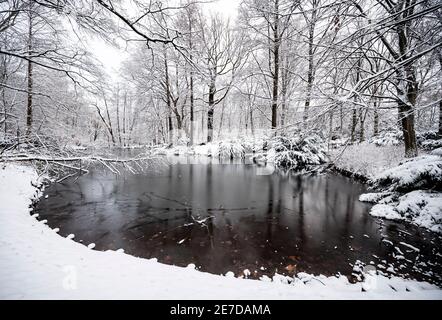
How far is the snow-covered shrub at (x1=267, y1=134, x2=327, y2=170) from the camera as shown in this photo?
11.1 metres

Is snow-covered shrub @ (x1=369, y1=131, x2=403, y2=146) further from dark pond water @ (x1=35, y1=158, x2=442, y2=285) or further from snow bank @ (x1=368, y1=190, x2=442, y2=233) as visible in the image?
snow bank @ (x1=368, y1=190, x2=442, y2=233)

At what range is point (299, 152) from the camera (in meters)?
11.3

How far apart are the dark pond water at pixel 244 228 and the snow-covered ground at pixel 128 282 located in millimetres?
388

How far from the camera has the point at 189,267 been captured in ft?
10.3

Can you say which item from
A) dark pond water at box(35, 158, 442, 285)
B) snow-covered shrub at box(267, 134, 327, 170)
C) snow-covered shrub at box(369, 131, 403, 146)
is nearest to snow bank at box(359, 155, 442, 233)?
dark pond water at box(35, 158, 442, 285)

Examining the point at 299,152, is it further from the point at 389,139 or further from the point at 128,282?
the point at 128,282

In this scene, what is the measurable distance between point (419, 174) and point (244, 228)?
4966mm

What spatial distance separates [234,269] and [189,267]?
77cm

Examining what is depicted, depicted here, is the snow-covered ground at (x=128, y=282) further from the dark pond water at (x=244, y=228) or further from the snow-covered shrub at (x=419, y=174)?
the snow-covered shrub at (x=419, y=174)

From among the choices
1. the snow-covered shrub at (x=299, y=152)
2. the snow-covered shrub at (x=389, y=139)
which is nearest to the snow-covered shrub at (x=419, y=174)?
the snow-covered shrub at (x=299, y=152)

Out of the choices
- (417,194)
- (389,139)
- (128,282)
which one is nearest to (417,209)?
(417,194)

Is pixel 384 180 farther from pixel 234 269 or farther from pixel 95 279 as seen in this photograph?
pixel 95 279
